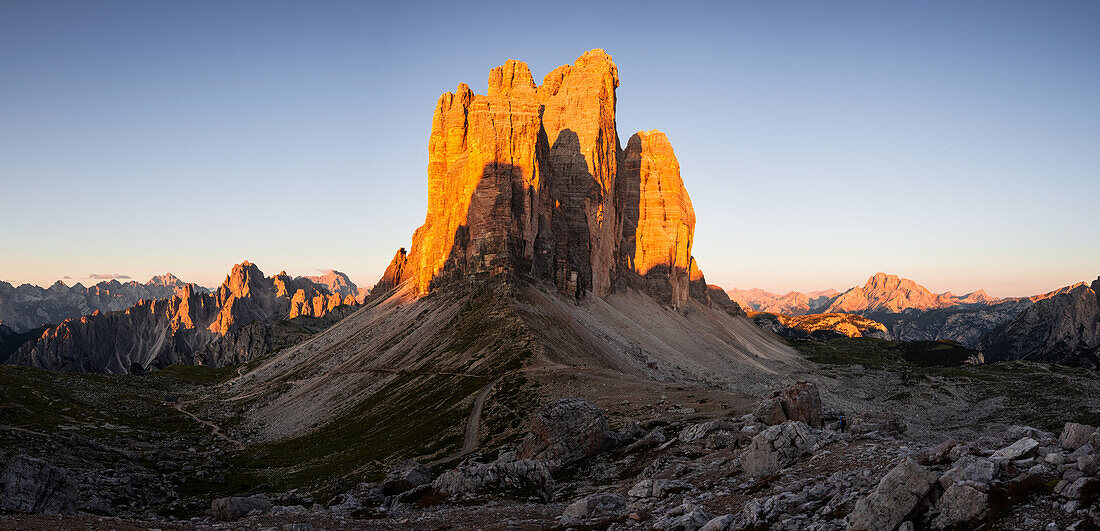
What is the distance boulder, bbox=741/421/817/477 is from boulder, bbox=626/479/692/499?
3.91 m

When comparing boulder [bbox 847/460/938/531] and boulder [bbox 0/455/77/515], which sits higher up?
boulder [bbox 847/460/938/531]

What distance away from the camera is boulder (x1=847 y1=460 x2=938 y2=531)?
1994 centimetres

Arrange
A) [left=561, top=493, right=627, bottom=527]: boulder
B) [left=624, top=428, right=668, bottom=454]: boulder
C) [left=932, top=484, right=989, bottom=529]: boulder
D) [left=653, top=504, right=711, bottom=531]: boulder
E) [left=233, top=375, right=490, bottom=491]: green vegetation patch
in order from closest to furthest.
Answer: [left=932, top=484, right=989, bottom=529]: boulder, [left=653, top=504, right=711, bottom=531]: boulder, [left=561, top=493, right=627, bottom=527]: boulder, [left=624, top=428, right=668, bottom=454]: boulder, [left=233, top=375, right=490, bottom=491]: green vegetation patch

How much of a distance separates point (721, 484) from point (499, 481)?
15.8m

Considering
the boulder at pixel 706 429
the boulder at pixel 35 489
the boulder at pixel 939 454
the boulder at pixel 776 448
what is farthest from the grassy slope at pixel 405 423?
the boulder at pixel 939 454

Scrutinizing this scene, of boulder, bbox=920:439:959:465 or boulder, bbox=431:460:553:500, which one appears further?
boulder, bbox=431:460:553:500

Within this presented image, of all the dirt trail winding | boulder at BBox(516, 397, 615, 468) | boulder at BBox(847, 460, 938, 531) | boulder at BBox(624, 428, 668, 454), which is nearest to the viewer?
boulder at BBox(847, 460, 938, 531)

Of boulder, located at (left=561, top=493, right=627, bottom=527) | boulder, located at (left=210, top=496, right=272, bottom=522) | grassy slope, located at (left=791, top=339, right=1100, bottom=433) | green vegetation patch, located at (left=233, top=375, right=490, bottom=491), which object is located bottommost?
grassy slope, located at (left=791, top=339, right=1100, bottom=433)

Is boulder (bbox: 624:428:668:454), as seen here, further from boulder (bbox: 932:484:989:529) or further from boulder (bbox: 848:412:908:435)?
boulder (bbox: 932:484:989:529)

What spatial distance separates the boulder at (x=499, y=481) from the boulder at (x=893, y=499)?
2261 cm

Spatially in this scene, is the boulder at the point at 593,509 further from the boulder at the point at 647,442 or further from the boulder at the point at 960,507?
the boulder at the point at 960,507

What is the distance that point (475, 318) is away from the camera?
12606 cm

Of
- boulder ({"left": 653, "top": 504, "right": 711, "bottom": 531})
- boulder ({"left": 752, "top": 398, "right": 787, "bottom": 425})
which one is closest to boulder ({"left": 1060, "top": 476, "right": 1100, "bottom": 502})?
boulder ({"left": 653, "top": 504, "right": 711, "bottom": 531})

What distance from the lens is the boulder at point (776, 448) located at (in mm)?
31656
